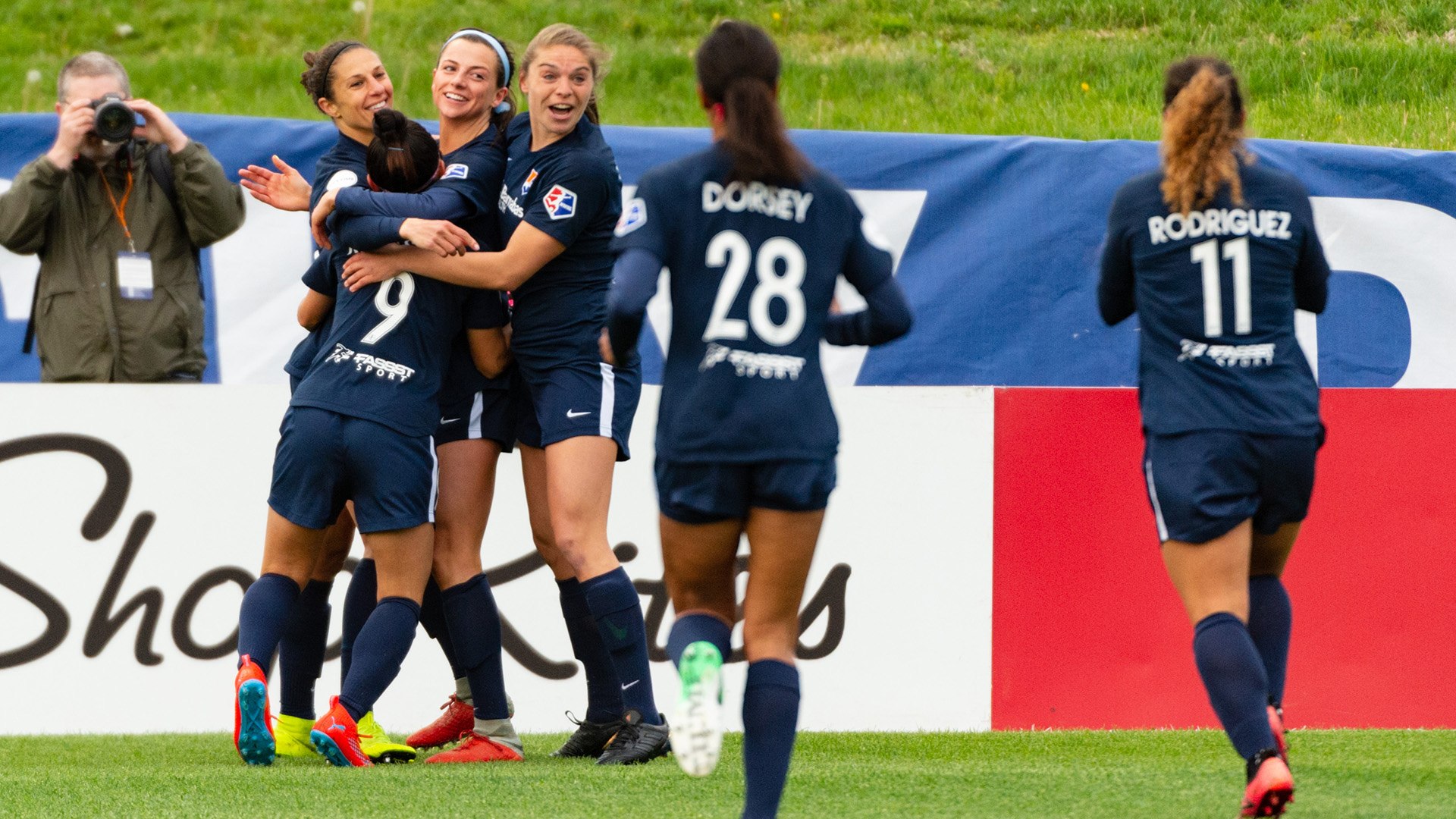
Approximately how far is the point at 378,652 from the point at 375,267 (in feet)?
3.31

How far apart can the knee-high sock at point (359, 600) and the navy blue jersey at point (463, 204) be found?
2.03 feet

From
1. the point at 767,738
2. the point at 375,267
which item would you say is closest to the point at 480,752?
the point at 375,267

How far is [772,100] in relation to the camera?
3.09 metres

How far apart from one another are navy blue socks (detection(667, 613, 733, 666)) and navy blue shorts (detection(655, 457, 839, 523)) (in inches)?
8.2

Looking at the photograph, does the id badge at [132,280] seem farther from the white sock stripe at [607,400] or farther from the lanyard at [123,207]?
the white sock stripe at [607,400]

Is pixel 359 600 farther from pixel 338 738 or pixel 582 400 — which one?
pixel 582 400

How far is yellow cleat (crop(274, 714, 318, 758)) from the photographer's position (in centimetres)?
475

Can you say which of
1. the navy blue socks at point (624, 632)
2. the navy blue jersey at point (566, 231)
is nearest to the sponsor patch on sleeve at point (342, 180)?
the navy blue jersey at point (566, 231)

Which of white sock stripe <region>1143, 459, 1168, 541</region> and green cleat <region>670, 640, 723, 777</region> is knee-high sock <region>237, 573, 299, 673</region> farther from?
white sock stripe <region>1143, 459, 1168, 541</region>

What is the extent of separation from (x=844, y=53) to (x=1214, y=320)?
7134mm

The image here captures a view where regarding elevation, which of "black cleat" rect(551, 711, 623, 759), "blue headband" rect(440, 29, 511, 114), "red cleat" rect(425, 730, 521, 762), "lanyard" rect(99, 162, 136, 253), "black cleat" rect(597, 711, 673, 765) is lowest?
"black cleat" rect(551, 711, 623, 759)

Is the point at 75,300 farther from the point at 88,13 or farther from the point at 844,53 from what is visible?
the point at 88,13

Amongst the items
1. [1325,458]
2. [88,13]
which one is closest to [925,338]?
[1325,458]

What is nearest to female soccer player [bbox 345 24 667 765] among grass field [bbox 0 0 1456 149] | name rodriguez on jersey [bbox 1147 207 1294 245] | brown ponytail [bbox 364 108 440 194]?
brown ponytail [bbox 364 108 440 194]
